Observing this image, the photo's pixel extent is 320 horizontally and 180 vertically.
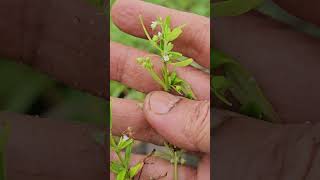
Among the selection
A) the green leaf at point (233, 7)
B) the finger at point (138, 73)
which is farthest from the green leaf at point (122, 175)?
the green leaf at point (233, 7)

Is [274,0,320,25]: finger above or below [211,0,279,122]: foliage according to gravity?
above

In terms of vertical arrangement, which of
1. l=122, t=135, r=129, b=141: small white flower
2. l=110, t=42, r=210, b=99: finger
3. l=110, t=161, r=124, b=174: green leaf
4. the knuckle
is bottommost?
l=110, t=161, r=124, b=174: green leaf

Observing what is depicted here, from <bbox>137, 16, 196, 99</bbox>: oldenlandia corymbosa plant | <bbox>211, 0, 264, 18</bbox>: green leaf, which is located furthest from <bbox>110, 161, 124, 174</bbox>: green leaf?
<bbox>211, 0, 264, 18</bbox>: green leaf

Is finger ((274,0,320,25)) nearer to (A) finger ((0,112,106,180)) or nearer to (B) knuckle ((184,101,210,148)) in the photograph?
(B) knuckle ((184,101,210,148))

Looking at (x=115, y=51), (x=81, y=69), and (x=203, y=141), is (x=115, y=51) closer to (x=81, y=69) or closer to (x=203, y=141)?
(x=81, y=69)

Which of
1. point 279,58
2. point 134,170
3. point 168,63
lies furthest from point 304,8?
point 134,170

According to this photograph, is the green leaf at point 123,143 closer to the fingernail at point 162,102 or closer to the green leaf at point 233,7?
the fingernail at point 162,102

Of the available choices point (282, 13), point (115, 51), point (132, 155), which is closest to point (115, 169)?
point (132, 155)
